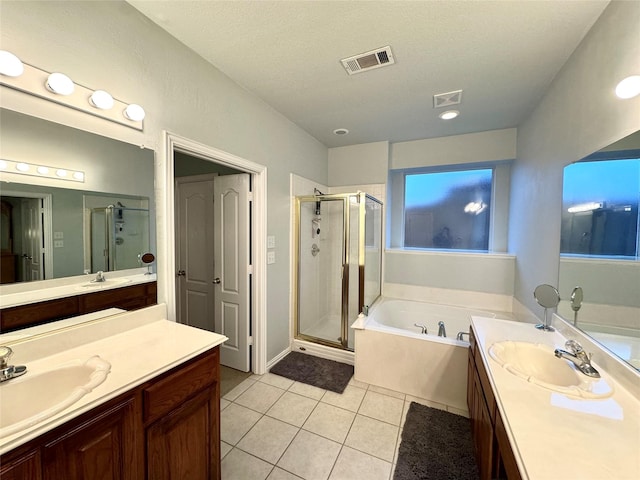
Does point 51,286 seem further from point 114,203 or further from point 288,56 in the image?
point 288,56

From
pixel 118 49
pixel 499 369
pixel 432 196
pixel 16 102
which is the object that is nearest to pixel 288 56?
pixel 118 49

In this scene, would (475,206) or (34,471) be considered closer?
(34,471)

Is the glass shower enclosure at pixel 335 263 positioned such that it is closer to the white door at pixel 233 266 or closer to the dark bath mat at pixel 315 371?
the dark bath mat at pixel 315 371

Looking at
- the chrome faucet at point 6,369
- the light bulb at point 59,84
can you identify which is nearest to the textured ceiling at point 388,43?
the light bulb at point 59,84

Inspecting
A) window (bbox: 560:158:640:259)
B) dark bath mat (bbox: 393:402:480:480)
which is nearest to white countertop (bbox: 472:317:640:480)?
window (bbox: 560:158:640:259)

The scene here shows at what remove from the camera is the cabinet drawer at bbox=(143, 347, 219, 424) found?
106cm

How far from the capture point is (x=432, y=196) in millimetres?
3719

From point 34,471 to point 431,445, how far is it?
2003 mm

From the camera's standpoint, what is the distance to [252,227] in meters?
2.50

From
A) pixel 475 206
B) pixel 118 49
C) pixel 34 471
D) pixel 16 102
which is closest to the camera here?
pixel 34 471

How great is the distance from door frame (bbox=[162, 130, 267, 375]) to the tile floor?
1.53ft

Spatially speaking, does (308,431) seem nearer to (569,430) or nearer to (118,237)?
(569,430)

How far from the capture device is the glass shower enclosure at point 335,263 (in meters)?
2.86

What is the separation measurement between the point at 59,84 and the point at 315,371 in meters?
2.75
